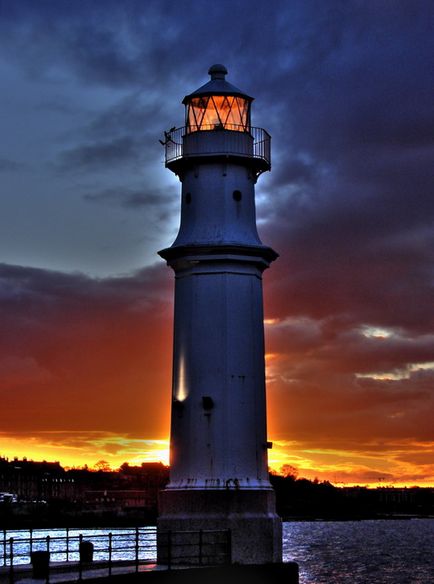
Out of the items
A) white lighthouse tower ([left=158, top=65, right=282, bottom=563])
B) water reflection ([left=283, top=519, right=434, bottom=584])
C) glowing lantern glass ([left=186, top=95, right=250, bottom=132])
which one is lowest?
water reflection ([left=283, top=519, right=434, bottom=584])

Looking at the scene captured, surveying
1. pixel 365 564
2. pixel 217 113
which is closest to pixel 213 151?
pixel 217 113

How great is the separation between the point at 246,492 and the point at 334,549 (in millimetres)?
76274

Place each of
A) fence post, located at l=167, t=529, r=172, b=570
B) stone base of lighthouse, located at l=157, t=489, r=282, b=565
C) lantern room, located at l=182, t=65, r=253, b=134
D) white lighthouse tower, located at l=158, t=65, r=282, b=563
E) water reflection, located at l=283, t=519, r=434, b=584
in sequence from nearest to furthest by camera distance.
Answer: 1. fence post, located at l=167, t=529, r=172, b=570
2. stone base of lighthouse, located at l=157, t=489, r=282, b=565
3. white lighthouse tower, located at l=158, t=65, r=282, b=563
4. lantern room, located at l=182, t=65, r=253, b=134
5. water reflection, located at l=283, t=519, r=434, b=584

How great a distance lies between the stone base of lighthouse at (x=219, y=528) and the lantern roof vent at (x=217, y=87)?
1016 cm

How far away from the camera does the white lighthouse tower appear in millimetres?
27766

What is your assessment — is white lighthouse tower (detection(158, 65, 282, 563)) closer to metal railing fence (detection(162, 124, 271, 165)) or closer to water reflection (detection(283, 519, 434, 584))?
metal railing fence (detection(162, 124, 271, 165))

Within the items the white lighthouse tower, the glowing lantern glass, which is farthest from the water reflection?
the glowing lantern glass

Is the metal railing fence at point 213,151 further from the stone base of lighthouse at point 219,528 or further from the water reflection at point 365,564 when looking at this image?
the water reflection at point 365,564

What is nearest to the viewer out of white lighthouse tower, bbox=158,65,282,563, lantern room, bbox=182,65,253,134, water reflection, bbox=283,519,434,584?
white lighthouse tower, bbox=158,65,282,563

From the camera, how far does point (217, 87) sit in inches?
1193

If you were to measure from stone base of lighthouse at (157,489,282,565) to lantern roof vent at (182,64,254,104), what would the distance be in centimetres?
1016

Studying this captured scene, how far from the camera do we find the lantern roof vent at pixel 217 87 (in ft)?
98.8

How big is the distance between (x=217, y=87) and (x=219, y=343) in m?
6.80

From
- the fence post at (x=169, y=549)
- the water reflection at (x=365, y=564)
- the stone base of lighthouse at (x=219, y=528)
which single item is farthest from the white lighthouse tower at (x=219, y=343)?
the water reflection at (x=365, y=564)
